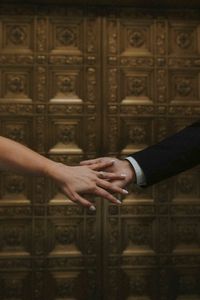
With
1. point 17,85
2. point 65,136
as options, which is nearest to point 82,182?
point 65,136

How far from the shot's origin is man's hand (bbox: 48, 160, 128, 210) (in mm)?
1613

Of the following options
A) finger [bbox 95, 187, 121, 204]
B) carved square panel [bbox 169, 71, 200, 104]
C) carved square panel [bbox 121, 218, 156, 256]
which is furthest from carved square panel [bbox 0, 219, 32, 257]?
finger [bbox 95, 187, 121, 204]

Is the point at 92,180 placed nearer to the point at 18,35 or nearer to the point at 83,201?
the point at 83,201

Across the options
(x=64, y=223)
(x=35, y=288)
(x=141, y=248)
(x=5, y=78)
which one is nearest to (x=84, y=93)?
(x=5, y=78)

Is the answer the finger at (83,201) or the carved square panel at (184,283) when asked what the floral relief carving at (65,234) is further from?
the finger at (83,201)

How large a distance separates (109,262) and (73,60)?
1.46m

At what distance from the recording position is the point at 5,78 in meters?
3.37

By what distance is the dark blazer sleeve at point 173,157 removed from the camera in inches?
63.9

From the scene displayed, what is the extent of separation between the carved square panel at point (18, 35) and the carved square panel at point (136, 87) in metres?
0.70

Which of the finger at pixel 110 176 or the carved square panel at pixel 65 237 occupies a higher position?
the finger at pixel 110 176

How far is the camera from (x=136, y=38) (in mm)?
3457

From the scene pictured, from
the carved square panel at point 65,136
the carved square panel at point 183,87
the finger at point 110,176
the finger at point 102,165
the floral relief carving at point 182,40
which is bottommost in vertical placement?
the carved square panel at point 65,136

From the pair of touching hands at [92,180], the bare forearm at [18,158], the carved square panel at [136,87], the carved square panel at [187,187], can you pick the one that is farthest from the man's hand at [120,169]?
the carved square panel at [187,187]

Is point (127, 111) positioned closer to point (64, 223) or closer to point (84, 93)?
point (84, 93)
